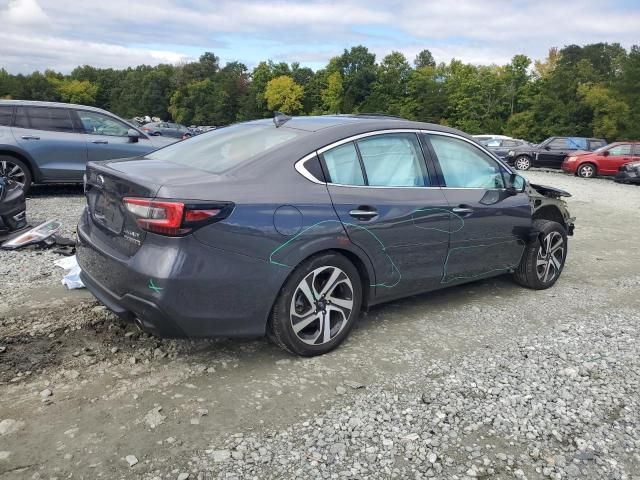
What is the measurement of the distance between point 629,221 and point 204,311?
1022cm

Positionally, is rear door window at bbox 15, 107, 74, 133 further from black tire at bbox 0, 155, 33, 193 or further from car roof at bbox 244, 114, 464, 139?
car roof at bbox 244, 114, 464, 139

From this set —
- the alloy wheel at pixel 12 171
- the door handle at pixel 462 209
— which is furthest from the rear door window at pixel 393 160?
the alloy wheel at pixel 12 171

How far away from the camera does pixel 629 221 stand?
10.9 m

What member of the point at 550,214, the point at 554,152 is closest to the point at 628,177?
the point at 554,152

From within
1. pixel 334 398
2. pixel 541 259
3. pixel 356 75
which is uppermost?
pixel 356 75

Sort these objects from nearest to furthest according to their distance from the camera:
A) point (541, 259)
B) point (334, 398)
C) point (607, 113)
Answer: point (334, 398), point (541, 259), point (607, 113)

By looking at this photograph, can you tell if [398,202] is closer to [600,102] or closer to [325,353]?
[325,353]

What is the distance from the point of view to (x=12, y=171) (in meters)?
9.02

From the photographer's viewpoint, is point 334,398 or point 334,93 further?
point 334,93

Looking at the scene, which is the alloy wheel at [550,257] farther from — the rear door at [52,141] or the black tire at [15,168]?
the black tire at [15,168]

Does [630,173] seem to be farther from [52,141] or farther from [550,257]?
[52,141]

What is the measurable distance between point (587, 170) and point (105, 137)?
18.3 metres

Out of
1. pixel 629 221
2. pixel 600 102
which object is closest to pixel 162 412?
pixel 629 221

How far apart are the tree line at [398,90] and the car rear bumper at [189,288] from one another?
1862 inches
